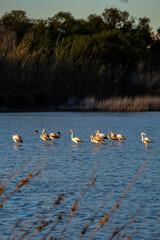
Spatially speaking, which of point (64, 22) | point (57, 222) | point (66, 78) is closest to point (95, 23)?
point (64, 22)

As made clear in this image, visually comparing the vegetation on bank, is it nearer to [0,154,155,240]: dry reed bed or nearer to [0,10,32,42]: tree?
[0,10,32,42]: tree

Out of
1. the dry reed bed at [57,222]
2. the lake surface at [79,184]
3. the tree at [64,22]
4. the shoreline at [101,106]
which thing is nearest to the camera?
the dry reed bed at [57,222]

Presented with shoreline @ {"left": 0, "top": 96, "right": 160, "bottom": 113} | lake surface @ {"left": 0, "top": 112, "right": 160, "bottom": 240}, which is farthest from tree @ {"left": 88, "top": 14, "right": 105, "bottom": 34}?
lake surface @ {"left": 0, "top": 112, "right": 160, "bottom": 240}

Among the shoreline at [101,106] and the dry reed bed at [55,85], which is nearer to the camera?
the dry reed bed at [55,85]

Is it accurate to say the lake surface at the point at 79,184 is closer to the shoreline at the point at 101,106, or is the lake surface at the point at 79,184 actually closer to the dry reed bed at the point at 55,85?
the dry reed bed at the point at 55,85

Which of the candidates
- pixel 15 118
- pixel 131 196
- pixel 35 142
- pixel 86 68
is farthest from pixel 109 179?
pixel 86 68

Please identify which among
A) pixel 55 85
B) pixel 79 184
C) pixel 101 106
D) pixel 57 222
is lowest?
pixel 101 106

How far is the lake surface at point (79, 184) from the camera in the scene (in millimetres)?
7766

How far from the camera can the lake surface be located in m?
7.77

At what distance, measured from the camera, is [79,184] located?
1145cm

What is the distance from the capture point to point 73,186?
448 inches

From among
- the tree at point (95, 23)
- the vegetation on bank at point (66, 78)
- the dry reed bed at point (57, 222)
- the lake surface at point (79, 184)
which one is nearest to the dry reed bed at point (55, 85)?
the vegetation on bank at point (66, 78)

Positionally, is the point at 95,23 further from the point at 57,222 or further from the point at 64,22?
the point at 57,222

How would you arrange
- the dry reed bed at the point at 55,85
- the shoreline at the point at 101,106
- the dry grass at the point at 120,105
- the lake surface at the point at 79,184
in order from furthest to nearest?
the dry grass at the point at 120,105 → the shoreline at the point at 101,106 → the dry reed bed at the point at 55,85 → the lake surface at the point at 79,184
